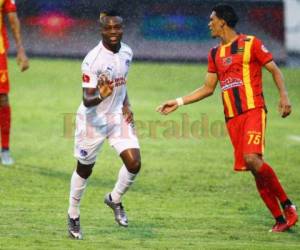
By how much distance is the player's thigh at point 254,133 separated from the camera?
11219 millimetres

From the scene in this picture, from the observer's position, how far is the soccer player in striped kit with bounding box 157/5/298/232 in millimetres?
11266

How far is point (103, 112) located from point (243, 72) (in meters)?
1.50

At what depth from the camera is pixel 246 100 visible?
11.4 metres

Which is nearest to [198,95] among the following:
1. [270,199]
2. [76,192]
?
[270,199]

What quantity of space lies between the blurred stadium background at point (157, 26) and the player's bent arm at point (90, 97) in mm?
15656

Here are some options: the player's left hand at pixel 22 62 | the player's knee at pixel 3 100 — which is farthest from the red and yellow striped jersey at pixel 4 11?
the player's left hand at pixel 22 62

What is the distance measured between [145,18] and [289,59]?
3596mm

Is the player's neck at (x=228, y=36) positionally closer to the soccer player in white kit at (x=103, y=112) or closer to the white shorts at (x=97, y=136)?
the soccer player in white kit at (x=103, y=112)

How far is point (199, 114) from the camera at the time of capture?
2105 cm

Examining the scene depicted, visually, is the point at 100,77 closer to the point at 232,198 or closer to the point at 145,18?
the point at 232,198

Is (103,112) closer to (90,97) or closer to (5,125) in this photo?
(90,97)

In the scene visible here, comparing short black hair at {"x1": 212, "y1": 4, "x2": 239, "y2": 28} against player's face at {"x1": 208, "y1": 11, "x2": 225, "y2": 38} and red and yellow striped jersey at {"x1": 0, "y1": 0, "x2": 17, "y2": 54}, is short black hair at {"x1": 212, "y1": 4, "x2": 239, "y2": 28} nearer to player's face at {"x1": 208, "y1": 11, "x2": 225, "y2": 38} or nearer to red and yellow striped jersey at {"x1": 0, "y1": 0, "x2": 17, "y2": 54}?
player's face at {"x1": 208, "y1": 11, "x2": 225, "y2": 38}

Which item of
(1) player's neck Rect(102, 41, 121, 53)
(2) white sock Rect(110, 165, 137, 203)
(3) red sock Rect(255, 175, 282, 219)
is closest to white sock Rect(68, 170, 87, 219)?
(2) white sock Rect(110, 165, 137, 203)

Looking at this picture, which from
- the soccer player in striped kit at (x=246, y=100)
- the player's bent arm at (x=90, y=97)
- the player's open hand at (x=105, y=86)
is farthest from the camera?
the soccer player in striped kit at (x=246, y=100)
